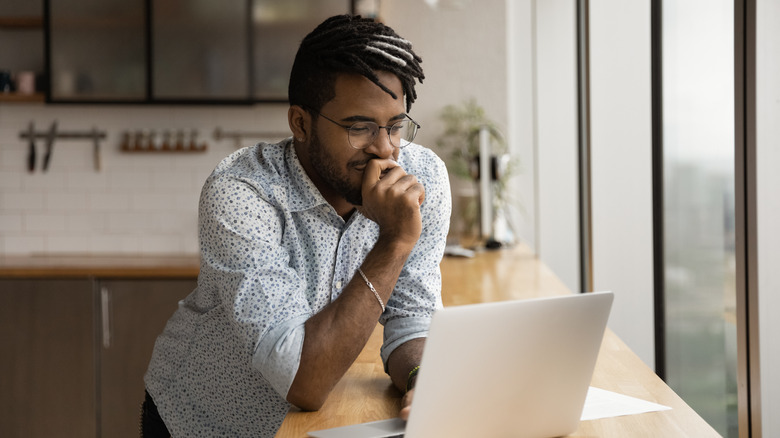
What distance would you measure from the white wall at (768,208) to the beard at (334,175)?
657 mm

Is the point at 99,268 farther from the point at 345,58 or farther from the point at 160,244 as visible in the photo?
the point at 345,58

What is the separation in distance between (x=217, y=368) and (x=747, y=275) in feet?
3.05

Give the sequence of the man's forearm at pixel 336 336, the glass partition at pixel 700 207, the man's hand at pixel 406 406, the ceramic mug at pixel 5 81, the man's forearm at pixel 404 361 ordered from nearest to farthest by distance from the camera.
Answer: the man's hand at pixel 406 406
the man's forearm at pixel 336 336
the man's forearm at pixel 404 361
the glass partition at pixel 700 207
the ceramic mug at pixel 5 81

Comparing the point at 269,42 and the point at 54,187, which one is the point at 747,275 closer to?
the point at 269,42

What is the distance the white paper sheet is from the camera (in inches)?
44.9

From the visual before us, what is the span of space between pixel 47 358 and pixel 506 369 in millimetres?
3175

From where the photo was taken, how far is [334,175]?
4.40ft

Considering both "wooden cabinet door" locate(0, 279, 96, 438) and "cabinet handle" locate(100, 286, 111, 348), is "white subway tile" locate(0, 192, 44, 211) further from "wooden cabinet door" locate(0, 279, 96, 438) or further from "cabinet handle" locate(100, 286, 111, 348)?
"cabinet handle" locate(100, 286, 111, 348)

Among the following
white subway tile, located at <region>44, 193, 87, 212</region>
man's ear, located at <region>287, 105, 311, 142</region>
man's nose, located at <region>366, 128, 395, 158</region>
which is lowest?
white subway tile, located at <region>44, 193, 87, 212</region>

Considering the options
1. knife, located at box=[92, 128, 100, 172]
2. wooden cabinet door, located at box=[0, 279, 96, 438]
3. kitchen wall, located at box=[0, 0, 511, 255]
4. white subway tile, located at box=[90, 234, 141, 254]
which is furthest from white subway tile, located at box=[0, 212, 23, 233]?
wooden cabinet door, located at box=[0, 279, 96, 438]

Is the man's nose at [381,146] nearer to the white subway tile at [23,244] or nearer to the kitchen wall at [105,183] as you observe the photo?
the kitchen wall at [105,183]

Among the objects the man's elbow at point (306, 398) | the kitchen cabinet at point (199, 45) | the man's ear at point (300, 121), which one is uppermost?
the kitchen cabinet at point (199, 45)

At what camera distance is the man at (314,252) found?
118 cm

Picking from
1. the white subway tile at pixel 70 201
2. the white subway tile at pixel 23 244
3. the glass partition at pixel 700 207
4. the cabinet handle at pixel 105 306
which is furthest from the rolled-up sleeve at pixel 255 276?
the white subway tile at pixel 23 244
